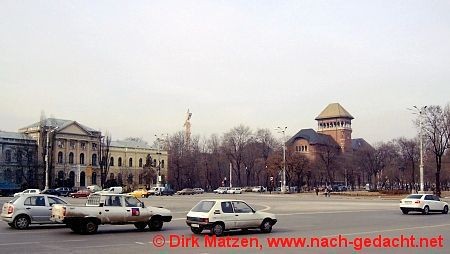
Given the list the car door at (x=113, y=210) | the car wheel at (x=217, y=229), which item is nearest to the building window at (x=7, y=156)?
the car door at (x=113, y=210)

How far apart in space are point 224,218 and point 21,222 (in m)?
9.53

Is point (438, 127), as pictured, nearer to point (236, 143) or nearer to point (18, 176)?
point (236, 143)

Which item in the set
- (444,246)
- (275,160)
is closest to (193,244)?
(444,246)

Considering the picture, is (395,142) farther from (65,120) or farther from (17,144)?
(17,144)

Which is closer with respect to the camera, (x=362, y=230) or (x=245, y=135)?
(x=362, y=230)

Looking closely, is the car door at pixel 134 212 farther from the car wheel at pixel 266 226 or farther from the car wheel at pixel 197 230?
the car wheel at pixel 266 226

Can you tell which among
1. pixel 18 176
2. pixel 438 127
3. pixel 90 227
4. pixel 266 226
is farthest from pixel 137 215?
pixel 18 176

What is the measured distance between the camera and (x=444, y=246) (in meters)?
16.0

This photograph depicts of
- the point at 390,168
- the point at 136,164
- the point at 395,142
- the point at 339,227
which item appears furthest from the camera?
the point at 136,164

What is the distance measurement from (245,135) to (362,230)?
106 metres

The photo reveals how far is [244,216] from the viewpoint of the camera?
19.8m

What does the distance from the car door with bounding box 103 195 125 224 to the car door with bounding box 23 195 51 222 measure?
13.6 feet

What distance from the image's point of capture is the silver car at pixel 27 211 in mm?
22328

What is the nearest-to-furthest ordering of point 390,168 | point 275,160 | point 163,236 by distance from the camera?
point 163,236
point 275,160
point 390,168
